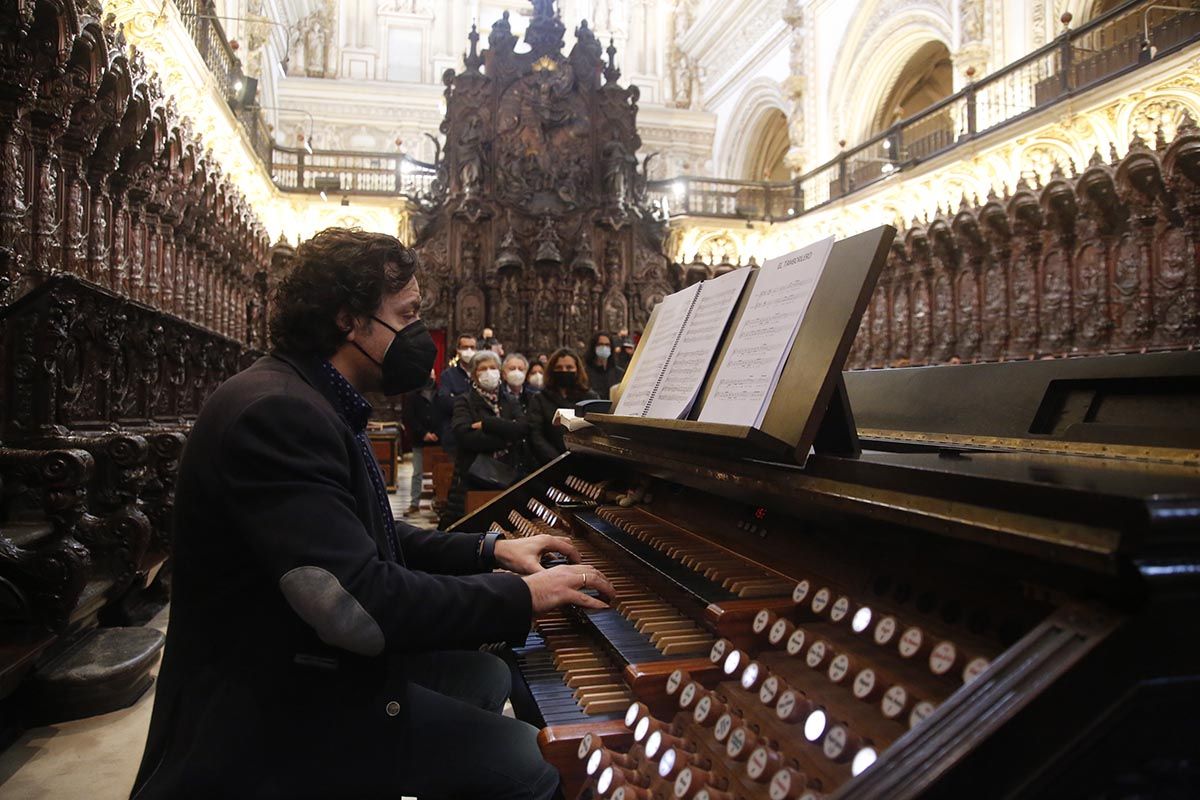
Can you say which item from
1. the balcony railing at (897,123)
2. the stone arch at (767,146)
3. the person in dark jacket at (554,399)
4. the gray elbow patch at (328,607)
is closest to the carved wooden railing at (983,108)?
the balcony railing at (897,123)

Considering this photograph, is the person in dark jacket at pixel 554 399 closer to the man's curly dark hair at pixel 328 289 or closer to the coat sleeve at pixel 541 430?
the coat sleeve at pixel 541 430

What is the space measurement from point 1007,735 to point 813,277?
1.08 meters

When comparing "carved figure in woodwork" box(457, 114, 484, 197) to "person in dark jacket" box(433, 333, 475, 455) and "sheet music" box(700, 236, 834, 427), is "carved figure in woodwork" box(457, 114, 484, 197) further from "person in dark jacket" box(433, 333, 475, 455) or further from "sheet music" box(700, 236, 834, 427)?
"sheet music" box(700, 236, 834, 427)

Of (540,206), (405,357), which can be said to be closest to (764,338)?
(405,357)

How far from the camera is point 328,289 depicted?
1.64 m

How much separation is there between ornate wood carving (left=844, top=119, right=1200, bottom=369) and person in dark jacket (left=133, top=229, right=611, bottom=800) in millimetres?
9892

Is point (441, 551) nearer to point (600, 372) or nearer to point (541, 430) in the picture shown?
point (541, 430)

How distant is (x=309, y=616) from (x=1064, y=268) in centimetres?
1141

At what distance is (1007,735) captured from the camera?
81cm

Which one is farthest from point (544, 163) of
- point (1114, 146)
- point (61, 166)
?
point (61, 166)

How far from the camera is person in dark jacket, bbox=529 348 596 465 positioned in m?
5.16

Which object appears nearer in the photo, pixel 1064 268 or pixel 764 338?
pixel 764 338

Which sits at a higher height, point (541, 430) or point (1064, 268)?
point (1064, 268)

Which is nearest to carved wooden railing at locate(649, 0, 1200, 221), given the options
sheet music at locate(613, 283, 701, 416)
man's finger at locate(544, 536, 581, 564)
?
sheet music at locate(613, 283, 701, 416)
